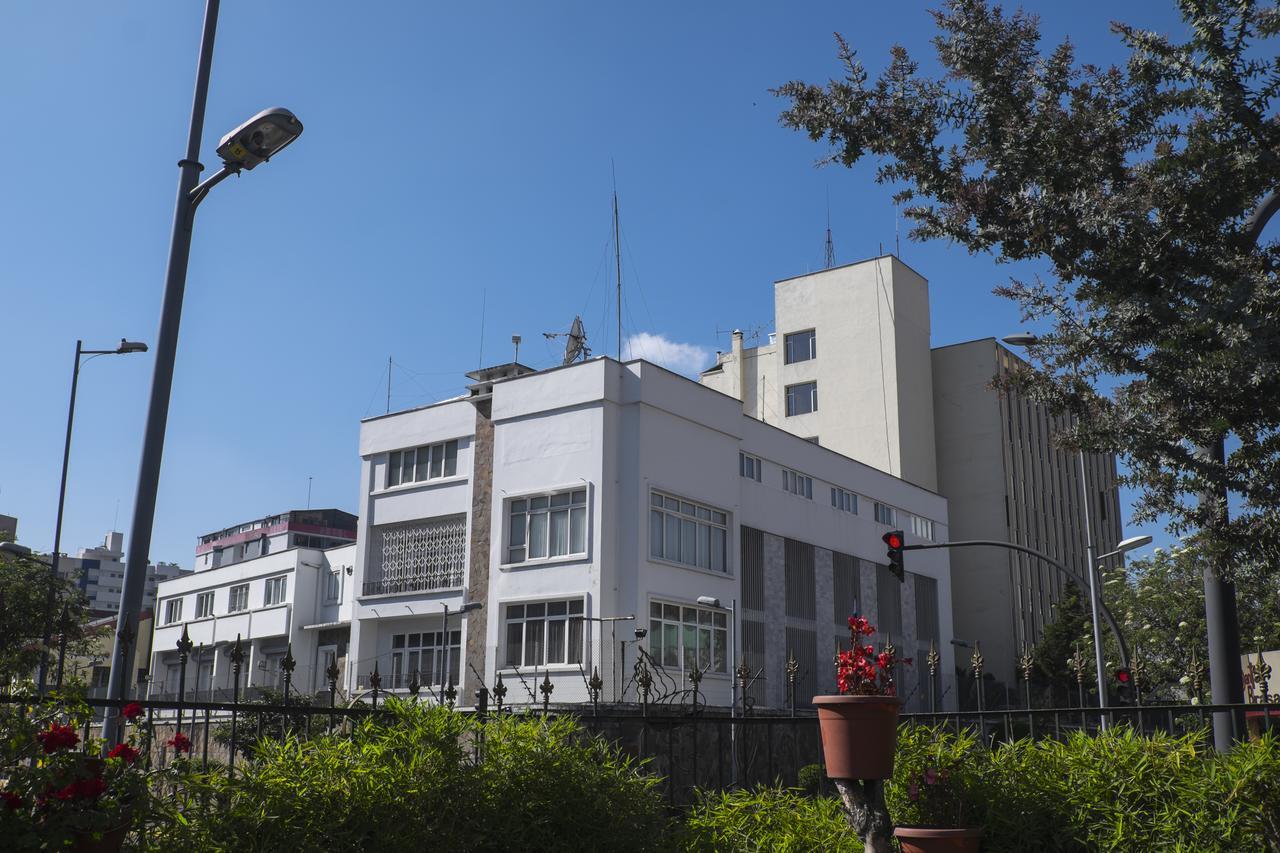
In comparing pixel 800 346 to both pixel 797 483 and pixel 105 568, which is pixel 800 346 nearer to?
pixel 797 483

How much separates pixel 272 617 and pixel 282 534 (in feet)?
122

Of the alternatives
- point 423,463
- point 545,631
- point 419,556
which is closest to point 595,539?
point 545,631

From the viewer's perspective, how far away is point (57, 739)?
534cm

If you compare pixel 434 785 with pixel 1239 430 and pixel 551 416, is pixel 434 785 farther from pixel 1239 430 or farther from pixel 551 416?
pixel 551 416

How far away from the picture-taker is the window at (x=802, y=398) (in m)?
58.8

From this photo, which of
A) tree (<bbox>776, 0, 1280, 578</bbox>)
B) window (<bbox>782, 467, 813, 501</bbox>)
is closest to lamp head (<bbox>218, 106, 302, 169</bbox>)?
tree (<bbox>776, 0, 1280, 578</bbox>)

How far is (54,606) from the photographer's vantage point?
31.1 m

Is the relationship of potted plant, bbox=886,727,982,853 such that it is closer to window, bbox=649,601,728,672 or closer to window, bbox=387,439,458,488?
window, bbox=649,601,728,672

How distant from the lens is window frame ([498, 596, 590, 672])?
1362 inches

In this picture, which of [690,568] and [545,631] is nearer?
[545,631]

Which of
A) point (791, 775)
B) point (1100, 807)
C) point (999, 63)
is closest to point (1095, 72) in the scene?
point (999, 63)

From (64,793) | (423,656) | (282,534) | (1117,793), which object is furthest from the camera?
(282,534)

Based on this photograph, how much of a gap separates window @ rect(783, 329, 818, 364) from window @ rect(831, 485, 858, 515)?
44.7ft

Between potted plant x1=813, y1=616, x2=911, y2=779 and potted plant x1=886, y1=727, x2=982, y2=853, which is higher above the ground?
potted plant x1=813, y1=616, x2=911, y2=779
